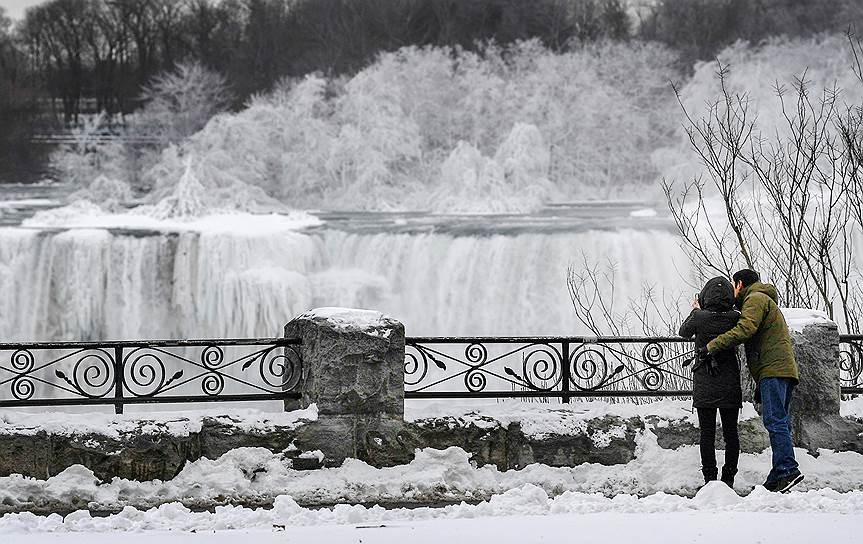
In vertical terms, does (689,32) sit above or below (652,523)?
above

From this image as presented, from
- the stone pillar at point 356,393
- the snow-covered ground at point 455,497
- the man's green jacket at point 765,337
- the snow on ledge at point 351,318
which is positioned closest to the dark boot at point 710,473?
the snow-covered ground at point 455,497

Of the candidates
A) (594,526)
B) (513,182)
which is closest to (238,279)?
(513,182)

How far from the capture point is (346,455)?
8.09 meters

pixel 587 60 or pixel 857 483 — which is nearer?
pixel 857 483

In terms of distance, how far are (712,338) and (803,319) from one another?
4.44 feet

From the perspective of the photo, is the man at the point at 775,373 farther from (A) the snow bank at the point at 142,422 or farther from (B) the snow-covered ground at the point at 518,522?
(A) the snow bank at the point at 142,422

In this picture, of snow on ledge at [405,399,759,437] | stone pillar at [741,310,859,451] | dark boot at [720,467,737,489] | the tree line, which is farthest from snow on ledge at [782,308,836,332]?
the tree line

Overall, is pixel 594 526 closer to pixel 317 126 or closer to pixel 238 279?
pixel 238 279

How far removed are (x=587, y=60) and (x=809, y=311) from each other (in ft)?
104

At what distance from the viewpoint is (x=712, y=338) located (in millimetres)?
7324

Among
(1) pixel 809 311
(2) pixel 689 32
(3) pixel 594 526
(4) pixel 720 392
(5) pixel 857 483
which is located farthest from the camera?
(2) pixel 689 32

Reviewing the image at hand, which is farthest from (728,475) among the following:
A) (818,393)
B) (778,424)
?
(818,393)

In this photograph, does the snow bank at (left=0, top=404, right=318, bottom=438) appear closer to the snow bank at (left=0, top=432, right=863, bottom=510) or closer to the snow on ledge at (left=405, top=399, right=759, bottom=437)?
the snow bank at (left=0, top=432, right=863, bottom=510)

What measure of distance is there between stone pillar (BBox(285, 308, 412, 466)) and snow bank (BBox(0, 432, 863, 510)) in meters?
0.14
